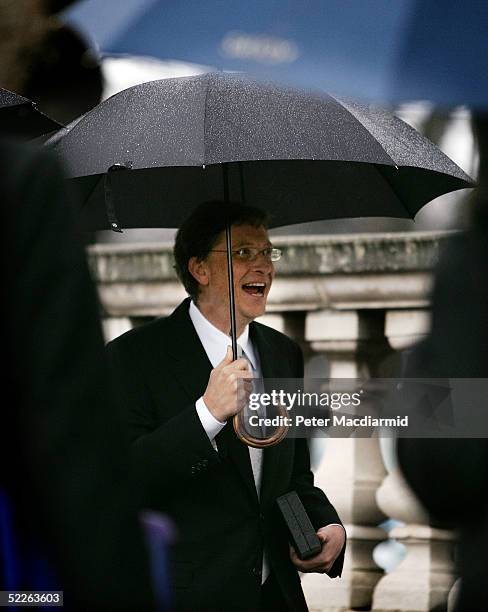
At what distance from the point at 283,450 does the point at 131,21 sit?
1.27 meters

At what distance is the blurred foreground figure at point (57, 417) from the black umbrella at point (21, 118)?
2.00m

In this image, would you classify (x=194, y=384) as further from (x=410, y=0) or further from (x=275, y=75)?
(x=410, y=0)

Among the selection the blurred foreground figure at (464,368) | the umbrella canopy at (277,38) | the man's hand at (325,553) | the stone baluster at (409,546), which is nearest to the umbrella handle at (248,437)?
the man's hand at (325,553)

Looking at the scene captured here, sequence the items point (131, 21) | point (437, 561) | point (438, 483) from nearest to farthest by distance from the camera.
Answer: point (438, 483) < point (131, 21) < point (437, 561)

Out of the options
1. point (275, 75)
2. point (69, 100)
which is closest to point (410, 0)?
point (275, 75)

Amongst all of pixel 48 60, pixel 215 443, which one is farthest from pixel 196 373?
pixel 48 60

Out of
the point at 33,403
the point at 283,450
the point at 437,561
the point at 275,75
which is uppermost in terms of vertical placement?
the point at 275,75

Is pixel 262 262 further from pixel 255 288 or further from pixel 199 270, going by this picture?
pixel 199 270

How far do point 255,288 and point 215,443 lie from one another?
1.53 feet

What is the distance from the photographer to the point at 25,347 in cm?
121

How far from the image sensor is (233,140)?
304 cm

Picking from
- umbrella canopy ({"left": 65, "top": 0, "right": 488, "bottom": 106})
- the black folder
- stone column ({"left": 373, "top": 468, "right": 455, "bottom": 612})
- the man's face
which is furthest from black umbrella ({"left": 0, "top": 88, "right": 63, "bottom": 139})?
stone column ({"left": 373, "top": 468, "right": 455, "bottom": 612})

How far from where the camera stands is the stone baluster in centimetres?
496

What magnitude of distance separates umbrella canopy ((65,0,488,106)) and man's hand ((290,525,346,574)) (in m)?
1.20
